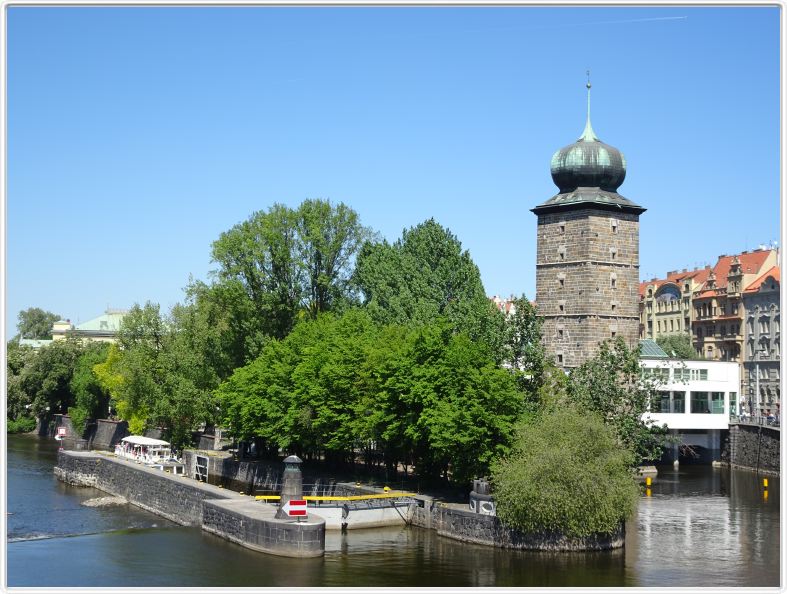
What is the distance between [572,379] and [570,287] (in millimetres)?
13520

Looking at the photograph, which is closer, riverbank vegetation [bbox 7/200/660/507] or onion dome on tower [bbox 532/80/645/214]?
riverbank vegetation [bbox 7/200/660/507]

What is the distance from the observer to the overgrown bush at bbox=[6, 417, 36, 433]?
113550mm

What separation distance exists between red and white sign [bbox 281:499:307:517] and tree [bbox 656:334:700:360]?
2667 inches

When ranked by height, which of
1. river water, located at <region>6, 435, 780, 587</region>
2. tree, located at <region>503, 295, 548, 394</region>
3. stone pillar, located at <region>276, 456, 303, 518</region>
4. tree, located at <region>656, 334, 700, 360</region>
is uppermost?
tree, located at <region>656, 334, 700, 360</region>

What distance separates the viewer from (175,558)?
149ft

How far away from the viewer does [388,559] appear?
4516cm

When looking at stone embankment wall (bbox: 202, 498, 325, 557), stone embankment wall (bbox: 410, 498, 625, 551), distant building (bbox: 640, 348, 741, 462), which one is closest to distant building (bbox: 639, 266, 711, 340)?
distant building (bbox: 640, 348, 741, 462)

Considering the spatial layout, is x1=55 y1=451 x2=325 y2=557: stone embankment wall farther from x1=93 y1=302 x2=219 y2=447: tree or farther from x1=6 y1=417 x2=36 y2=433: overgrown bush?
x1=6 y1=417 x2=36 y2=433: overgrown bush

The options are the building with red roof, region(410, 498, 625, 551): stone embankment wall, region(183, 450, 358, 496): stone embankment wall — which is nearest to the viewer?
region(410, 498, 625, 551): stone embankment wall

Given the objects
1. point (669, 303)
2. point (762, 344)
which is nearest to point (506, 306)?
point (669, 303)

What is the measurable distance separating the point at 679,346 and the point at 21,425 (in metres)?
61.6

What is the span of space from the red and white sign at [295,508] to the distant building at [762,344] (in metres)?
67.2

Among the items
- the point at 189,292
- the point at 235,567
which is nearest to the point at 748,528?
the point at 235,567

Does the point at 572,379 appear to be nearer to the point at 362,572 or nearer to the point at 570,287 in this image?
the point at 570,287
